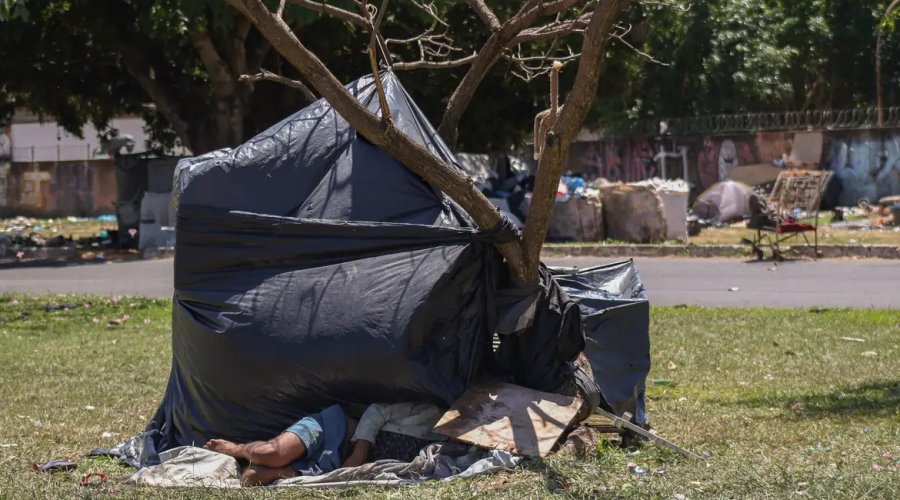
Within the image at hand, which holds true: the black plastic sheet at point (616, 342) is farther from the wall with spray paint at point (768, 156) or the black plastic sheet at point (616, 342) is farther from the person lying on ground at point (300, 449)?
the wall with spray paint at point (768, 156)

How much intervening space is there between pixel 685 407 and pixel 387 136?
2713 mm

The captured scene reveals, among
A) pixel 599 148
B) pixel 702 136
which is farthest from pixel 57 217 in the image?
pixel 702 136

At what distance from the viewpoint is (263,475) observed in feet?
17.0

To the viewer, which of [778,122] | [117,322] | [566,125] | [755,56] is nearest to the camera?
[566,125]

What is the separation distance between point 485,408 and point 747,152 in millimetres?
24244

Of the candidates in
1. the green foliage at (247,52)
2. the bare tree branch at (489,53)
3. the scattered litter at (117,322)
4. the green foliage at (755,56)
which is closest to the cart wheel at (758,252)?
the green foliage at (247,52)

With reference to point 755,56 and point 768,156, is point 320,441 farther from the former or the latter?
point 755,56

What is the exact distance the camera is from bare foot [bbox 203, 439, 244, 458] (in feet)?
17.6

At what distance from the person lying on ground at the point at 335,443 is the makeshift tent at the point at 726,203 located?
1975 cm

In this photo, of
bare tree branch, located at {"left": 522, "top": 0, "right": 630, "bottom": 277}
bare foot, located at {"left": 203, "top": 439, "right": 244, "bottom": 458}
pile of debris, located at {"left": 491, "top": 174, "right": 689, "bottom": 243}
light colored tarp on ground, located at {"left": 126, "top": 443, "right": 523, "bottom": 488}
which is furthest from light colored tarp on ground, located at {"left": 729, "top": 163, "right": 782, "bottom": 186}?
bare foot, located at {"left": 203, "top": 439, "right": 244, "bottom": 458}

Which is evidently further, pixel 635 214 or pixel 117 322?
pixel 635 214

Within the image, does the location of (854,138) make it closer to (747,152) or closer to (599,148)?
(747,152)

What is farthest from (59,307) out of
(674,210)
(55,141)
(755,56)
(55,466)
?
(55,141)

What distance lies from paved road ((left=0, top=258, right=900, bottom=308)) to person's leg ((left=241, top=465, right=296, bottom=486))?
7903 mm
